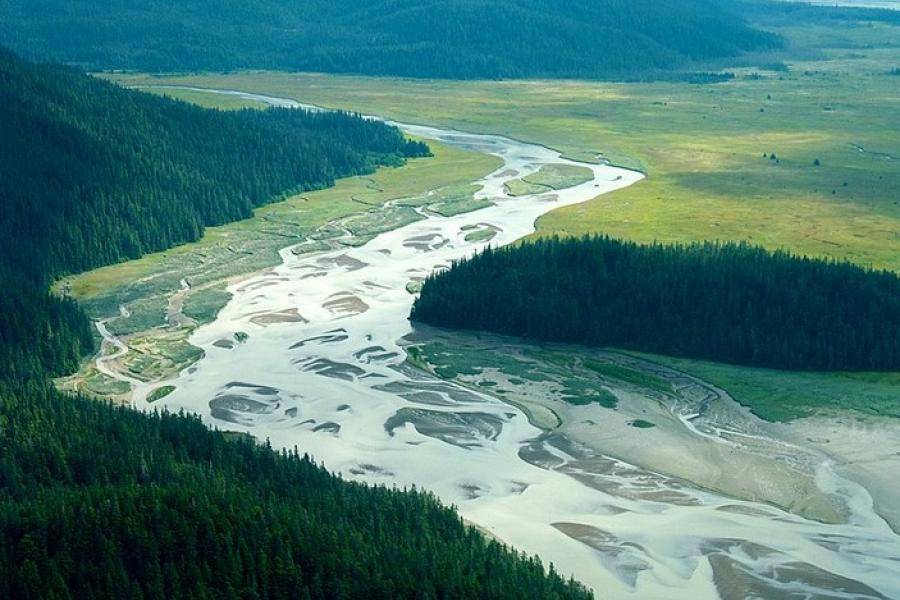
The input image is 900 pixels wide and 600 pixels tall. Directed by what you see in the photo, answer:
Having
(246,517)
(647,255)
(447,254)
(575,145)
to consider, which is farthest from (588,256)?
(575,145)

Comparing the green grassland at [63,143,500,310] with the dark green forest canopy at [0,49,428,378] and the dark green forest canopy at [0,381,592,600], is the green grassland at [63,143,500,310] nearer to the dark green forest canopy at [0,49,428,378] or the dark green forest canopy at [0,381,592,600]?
the dark green forest canopy at [0,49,428,378]

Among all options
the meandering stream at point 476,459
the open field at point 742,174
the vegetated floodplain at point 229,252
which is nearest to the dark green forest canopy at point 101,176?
the vegetated floodplain at point 229,252

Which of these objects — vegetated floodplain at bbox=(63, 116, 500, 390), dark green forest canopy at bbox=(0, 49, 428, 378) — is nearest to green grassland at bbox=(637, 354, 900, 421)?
vegetated floodplain at bbox=(63, 116, 500, 390)

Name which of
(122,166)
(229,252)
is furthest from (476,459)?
(122,166)

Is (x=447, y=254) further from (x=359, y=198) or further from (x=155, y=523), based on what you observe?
(x=155, y=523)

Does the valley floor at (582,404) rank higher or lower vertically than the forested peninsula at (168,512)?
lower

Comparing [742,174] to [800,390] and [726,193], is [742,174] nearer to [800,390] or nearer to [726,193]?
[726,193]

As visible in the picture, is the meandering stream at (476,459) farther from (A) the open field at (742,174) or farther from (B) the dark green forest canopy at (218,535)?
(A) the open field at (742,174)
